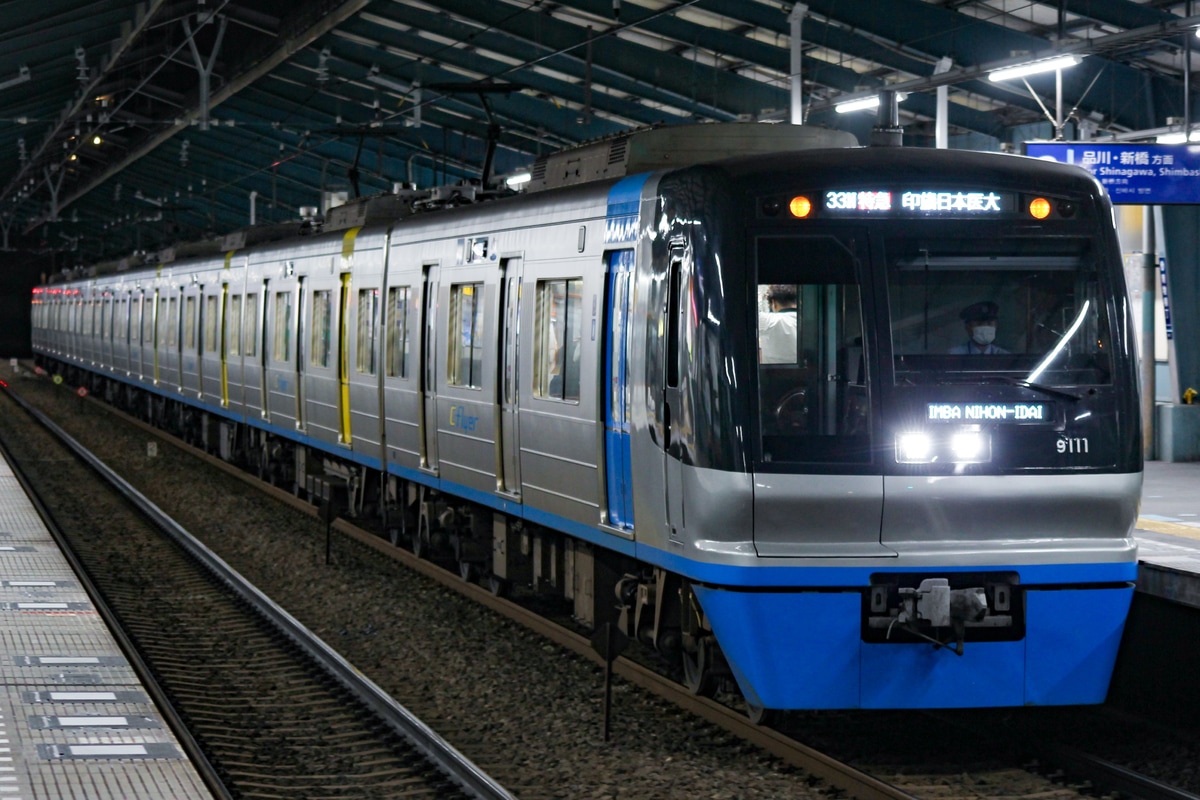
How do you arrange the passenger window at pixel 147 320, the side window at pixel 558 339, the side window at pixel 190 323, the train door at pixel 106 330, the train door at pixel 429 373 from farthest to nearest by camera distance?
the train door at pixel 106 330 → the passenger window at pixel 147 320 → the side window at pixel 190 323 → the train door at pixel 429 373 → the side window at pixel 558 339

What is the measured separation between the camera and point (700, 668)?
8055 mm

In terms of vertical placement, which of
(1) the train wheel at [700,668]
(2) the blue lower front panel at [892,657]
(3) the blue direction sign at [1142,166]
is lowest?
(1) the train wheel at [700,668]

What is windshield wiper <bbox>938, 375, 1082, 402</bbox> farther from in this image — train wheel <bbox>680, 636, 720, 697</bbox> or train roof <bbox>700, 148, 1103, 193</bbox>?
train wheel <bbox>680, 636, 720, 697</bbox>

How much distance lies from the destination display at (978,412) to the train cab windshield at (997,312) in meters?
0.11

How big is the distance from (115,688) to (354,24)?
16.8 metres

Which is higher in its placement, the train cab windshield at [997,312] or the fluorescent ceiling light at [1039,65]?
the fluorescent ceiling light at [1039,65]

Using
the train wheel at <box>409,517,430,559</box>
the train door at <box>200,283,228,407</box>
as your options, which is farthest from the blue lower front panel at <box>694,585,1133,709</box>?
the train door at <box>200,283,228,407</box>

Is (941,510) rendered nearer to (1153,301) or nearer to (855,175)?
(855,175)

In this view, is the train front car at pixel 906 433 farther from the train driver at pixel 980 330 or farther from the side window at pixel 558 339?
the side window at pixel 558 339

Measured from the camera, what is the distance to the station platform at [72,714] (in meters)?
6.63

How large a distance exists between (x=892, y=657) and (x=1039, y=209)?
2.13 meters

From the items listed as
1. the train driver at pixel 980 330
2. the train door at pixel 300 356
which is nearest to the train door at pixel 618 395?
the train driver at pixel 980 330

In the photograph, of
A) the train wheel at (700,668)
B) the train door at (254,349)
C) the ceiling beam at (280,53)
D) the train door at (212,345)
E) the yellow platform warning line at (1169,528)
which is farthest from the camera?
the train door at (212,345)

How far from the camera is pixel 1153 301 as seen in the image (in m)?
18.3
